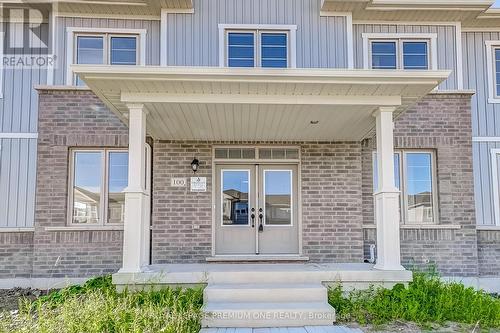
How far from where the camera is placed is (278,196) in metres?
8.01

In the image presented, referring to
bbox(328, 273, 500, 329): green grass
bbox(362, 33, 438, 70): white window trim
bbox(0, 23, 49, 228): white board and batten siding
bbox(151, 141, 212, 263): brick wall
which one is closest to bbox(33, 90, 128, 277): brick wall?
bbox(0, 23, 49, 228): white board and batten siding

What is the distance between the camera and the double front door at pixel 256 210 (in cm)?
786

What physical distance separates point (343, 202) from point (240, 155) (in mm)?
2121

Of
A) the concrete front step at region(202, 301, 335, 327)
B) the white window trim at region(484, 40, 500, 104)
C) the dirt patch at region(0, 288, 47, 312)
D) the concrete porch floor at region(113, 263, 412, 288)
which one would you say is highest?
the white window trim at region(484, 40, 500, 104)

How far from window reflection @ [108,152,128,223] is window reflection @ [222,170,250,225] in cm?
186

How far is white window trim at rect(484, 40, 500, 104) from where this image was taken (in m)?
8.34

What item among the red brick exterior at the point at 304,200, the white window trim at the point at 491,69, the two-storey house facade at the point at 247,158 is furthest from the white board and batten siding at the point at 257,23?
the white window trim at the point at 491,69

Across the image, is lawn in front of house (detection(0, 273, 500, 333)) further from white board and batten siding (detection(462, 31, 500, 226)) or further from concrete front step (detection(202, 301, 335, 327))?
white board and batten siding (detection(462, 31, 500, 226))

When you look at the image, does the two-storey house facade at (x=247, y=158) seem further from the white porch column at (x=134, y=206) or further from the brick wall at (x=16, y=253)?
the white porch column at (x=134, y=206)

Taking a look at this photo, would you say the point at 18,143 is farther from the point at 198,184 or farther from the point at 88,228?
the point at 198,184

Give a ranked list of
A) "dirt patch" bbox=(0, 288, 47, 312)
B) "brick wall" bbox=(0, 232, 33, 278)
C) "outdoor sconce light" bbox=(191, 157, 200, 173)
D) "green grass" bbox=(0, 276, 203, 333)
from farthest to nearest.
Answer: "outdoor sconce light" bbox=(191, 157, 200, 173) → "brick wall" bbox=(0, 232, 33, 278) → "dirt patch" bbox=(0, 288, 47, 312) → "green grass" bbox=(0, 276, 203, 333)

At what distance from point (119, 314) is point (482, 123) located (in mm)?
7507

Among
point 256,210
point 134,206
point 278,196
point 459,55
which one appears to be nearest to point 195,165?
point 256,210

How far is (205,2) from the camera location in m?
7.98
